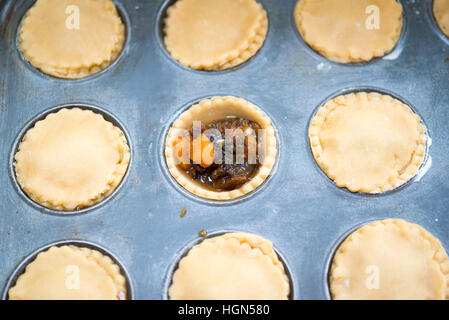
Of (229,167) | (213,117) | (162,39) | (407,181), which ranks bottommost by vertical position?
(407,181)

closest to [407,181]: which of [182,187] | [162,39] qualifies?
[182,187]

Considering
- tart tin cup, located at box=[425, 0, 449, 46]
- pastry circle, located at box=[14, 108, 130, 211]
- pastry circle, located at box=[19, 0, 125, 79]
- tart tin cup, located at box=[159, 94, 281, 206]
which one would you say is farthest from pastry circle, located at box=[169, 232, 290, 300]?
tart tin cup, located at box=[425, 0, 449, 46]

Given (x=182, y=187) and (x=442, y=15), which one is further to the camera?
(x=442, y=15)

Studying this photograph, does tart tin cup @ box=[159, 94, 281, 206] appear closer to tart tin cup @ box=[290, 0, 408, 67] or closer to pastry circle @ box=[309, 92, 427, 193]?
pastry circle @ box=[309, 92, 427, 193]

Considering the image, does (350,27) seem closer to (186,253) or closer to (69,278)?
(186,253)

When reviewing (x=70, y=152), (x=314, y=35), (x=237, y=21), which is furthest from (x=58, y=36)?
(x=314, y=35)

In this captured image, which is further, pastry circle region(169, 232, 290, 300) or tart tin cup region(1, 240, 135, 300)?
tart tin cup region(1, 240, 135, 300)
